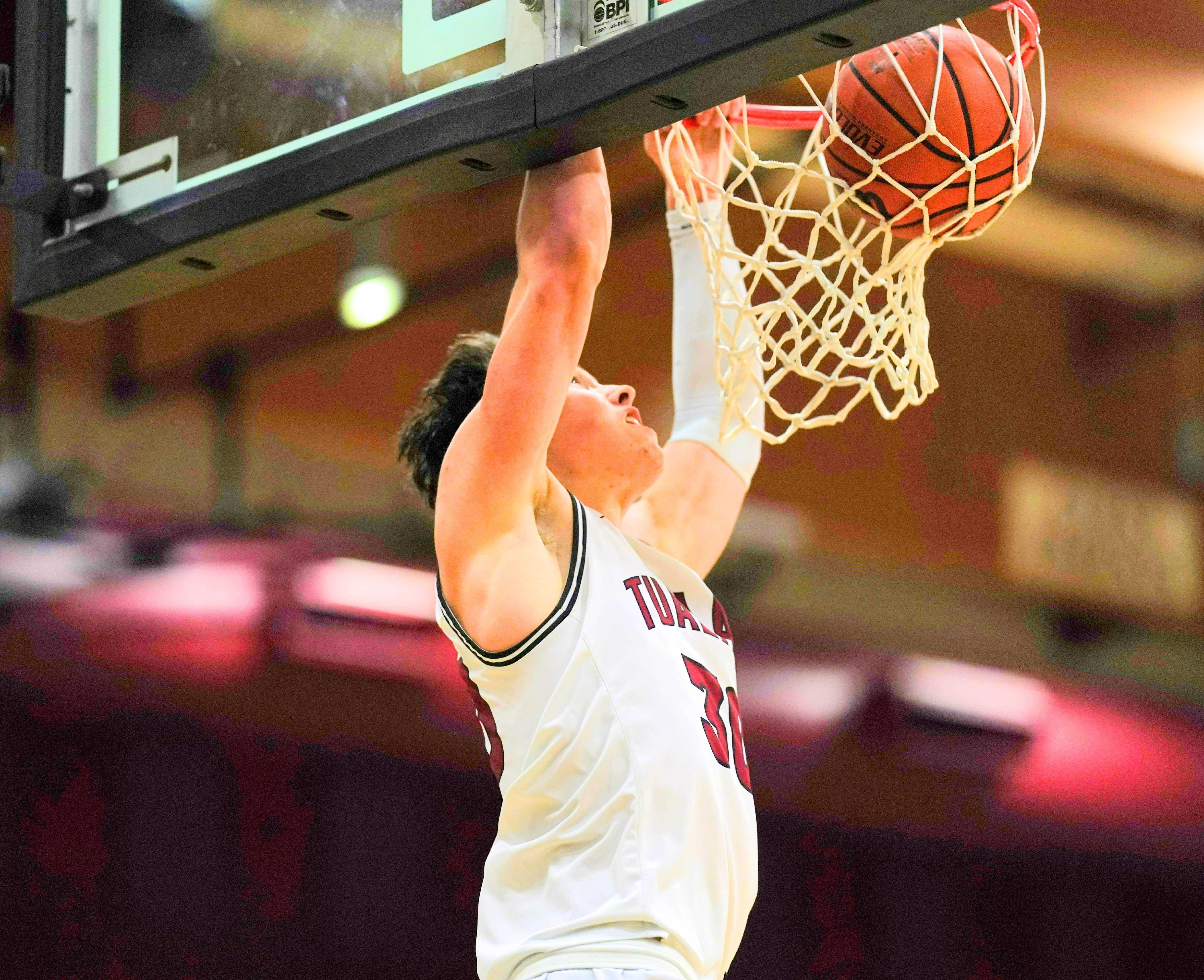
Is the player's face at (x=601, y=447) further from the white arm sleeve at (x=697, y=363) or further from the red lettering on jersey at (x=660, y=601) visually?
the white arm sleeve at (x=697, y=363)

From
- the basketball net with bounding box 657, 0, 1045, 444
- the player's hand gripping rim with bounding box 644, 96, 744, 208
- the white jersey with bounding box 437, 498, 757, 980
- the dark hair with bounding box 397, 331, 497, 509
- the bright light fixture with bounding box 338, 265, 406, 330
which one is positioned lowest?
the white jersey with bounding box 437, 498, 757, 980

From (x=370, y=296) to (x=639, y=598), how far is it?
3.03m

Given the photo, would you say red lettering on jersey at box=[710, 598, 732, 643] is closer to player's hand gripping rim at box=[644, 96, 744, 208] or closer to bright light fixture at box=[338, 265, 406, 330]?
player's hand gripping rim at box=[644, 96, 744, 208]

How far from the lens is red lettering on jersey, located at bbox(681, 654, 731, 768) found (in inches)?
85.3

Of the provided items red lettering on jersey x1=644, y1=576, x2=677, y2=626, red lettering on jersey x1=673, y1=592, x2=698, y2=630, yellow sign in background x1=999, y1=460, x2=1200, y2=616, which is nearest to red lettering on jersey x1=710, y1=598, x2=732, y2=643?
red lettering on jersey x1=673, y1=592, x2=698, y2=630

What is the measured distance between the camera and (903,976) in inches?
201

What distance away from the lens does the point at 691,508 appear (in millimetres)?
2730

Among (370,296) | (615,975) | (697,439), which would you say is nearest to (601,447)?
(697,439)

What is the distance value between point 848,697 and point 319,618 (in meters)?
1.96

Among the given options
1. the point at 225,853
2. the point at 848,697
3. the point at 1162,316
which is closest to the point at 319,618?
the point at 225,853

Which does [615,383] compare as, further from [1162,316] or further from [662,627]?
[662,627]

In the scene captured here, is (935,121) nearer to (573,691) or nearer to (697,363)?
(697,363)

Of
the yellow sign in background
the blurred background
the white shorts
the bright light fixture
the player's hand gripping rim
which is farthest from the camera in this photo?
the yellow sign in background

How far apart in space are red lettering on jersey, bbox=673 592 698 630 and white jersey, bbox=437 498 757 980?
0.04m
